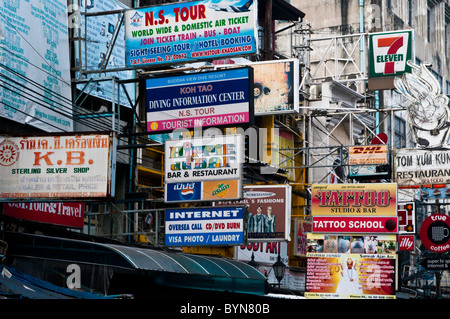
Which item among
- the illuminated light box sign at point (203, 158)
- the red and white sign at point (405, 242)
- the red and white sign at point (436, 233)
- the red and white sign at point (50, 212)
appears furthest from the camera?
the red and white sign at point (405, 242)

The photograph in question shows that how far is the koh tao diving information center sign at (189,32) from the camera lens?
21.7m

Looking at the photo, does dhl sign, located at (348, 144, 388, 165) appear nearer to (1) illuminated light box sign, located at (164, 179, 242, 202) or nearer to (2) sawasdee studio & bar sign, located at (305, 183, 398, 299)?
(2) sawasdee studio & bar sign, located at (305, 183, 398, 299)

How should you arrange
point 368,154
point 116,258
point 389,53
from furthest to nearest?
point 389,53 < point 368,154 < point 116,258

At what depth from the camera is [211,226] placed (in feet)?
73.2

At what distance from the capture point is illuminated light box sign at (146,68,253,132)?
68.9 ft

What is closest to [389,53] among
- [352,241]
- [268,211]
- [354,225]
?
[354,225]

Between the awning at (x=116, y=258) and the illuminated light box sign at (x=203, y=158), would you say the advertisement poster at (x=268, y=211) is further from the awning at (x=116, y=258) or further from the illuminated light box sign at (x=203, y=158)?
the illuminated light box sign at (x=203, y=158)

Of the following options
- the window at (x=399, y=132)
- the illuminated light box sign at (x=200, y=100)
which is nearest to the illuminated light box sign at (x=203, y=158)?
the illuminated light box sign at (x=200, y=100)

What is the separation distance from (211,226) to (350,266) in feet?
32.0

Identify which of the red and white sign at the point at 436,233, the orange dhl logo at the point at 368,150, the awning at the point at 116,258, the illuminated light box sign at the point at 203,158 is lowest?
the awning at the point at 116,258

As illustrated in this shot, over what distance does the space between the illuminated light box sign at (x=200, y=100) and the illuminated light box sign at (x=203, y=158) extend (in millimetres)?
583

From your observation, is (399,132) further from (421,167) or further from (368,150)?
(368,150)

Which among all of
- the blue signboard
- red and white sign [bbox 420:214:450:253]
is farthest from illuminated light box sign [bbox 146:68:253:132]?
red and white sign [bbox 420:214:450:253]
